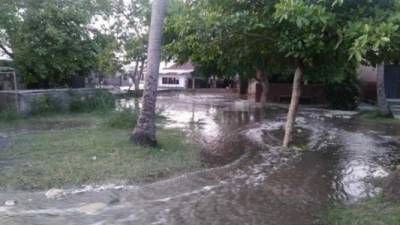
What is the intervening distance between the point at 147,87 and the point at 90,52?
40.2 ft

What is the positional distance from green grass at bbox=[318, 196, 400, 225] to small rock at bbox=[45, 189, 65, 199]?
408cm

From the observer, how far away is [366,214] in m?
6.53

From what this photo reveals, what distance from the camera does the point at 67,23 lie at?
2180 centimetres

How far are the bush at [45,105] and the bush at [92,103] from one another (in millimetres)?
889

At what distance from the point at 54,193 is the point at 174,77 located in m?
54.6

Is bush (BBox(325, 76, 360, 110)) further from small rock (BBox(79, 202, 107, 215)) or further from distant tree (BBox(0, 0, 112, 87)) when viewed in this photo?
small rock (BBox(79, 202, 107, 215))

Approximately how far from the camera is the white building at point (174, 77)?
5925 centimetres

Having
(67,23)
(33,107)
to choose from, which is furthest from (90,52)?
(33,107)

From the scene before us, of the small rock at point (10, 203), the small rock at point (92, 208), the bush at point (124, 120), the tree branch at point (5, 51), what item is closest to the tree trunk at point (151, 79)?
the bush at point (124, 120)

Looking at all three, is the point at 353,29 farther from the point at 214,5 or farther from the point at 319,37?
the point at 214,5

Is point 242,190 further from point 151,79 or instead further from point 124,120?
point 124,120

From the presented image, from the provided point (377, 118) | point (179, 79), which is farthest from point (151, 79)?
point (179, 79)

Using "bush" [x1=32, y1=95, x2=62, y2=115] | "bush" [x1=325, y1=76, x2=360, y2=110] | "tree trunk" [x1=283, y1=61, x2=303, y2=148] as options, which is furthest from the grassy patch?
"bush" [x1=32, y1=95, x2=62, y2=115]

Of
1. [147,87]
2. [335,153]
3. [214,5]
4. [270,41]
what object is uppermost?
[214,5]
